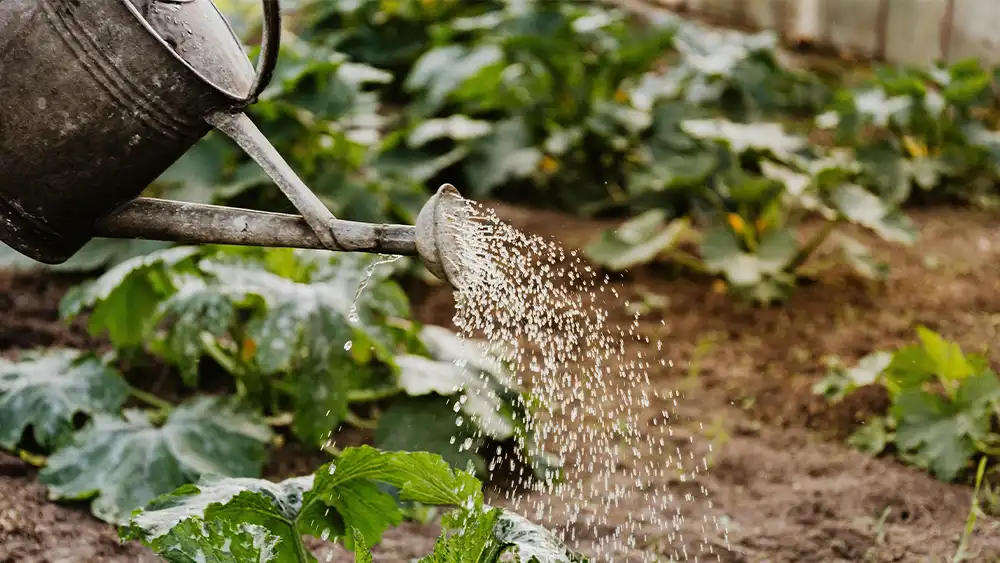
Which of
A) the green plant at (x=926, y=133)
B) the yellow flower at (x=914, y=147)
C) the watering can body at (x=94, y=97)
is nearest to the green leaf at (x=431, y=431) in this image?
the watering can body at (x=94, y=97)

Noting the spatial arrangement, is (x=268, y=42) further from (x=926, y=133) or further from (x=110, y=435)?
(x=926, y=133)

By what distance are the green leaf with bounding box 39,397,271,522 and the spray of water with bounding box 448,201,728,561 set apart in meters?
0.52

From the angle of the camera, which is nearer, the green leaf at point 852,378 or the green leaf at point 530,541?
the green leaf at point 530,541

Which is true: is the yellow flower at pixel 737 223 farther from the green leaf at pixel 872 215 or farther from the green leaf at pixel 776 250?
the green leaf at pixel 872 215

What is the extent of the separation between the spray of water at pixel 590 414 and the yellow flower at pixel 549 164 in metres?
0.94

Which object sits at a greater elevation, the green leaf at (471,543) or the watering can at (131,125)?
the watering can at (131,125)

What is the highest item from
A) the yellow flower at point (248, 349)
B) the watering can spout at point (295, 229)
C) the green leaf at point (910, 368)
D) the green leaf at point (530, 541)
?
the watering can spout at point (295, 229)

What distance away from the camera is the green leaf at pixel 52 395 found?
7.18 ft

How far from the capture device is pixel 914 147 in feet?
13.6

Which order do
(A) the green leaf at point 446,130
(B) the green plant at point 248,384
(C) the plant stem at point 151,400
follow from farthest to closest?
(A) the green leaf at point 446,130 < (C) the plant stem at point 151,400 < (B) the green plant at point 248,384

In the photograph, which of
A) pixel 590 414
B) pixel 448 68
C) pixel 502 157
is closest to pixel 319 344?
pixel 590 414

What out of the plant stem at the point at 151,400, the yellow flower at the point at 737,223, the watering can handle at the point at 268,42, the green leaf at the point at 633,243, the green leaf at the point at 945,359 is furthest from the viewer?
the yellow flower at the point at 737,223

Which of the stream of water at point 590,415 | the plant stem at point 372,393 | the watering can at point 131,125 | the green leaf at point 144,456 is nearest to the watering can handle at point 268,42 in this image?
the watering can at point 131,125

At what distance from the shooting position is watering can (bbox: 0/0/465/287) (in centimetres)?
133
